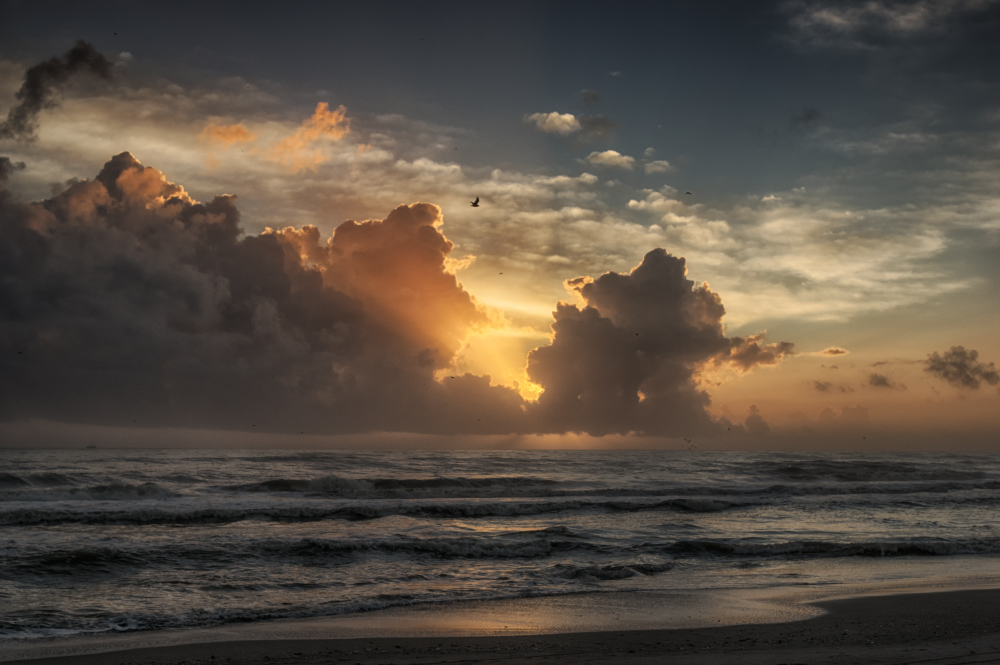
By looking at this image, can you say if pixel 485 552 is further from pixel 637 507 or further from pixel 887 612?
pixel 637 507

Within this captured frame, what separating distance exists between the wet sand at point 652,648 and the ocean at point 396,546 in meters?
2.45

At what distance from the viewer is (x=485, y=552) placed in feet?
66.6

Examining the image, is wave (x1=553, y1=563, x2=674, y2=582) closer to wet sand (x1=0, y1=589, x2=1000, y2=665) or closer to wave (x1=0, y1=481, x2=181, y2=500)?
wet sand (x1=0, y1=589, x2=1000, y2=665)

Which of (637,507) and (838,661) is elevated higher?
(838,661)

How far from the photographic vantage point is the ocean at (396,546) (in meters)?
14.1

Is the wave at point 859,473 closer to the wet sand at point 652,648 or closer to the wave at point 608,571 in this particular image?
the wave at point 608,571

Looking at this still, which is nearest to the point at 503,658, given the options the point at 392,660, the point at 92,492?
the point at 392,660

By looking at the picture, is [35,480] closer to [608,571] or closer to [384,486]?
[384,486]

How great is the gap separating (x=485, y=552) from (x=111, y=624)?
35.7ft

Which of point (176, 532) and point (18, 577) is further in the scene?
point (176, 532)

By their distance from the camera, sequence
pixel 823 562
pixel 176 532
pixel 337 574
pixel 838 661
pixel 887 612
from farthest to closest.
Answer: pixel 176 532
pixel 823 562
pixel 337 574
pixel 887 612
pixel 838 661

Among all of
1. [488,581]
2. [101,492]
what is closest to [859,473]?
[488,581]

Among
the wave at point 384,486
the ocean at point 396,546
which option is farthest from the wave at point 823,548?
the wave at point 384,486

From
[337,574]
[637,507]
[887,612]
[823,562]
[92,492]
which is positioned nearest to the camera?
[887,612]
